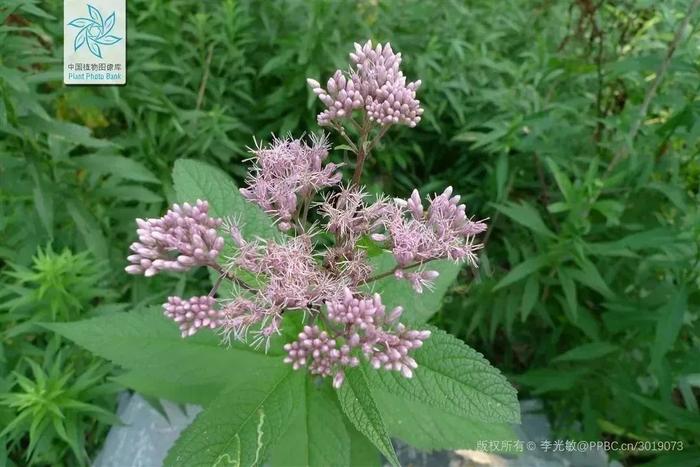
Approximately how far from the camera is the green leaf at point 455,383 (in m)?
1.23

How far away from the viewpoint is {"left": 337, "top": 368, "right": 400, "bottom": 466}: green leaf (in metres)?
1.17

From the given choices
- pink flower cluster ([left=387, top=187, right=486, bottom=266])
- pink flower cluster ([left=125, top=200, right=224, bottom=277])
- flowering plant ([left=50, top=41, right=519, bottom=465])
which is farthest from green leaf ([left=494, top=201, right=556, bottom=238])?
pink flower cluster ([left=125, top=200, right=224, bottom=277])

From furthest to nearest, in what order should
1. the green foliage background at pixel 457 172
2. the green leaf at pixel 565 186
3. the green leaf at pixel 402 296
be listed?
the green leaf at pixel 565 186, the green foliage background at pixel 457 172, the green leaf at pixel 402 296

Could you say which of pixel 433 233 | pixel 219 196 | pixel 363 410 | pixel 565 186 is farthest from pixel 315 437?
pixel 565 186

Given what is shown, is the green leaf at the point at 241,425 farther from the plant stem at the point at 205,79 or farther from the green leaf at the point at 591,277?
the plant stem at the point at 205,79

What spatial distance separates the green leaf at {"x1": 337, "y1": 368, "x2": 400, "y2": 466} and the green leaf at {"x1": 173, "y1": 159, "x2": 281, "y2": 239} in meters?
0.42

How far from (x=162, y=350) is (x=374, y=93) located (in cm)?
84

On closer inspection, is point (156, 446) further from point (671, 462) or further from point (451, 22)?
point (451, 22)

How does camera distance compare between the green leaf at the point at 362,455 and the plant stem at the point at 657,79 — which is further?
the plant stem at the point at 657,79

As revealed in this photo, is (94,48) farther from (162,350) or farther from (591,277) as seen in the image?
(591,277)

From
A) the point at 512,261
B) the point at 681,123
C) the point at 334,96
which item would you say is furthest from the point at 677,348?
the point at 334,96

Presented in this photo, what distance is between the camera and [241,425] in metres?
1.26

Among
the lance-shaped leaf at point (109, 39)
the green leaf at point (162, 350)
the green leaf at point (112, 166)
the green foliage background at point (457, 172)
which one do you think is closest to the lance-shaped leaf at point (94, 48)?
the lance-shaped leaf at point (109, 39)

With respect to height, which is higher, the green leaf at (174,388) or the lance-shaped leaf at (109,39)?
the lance-shaped leaf at (109,39)
